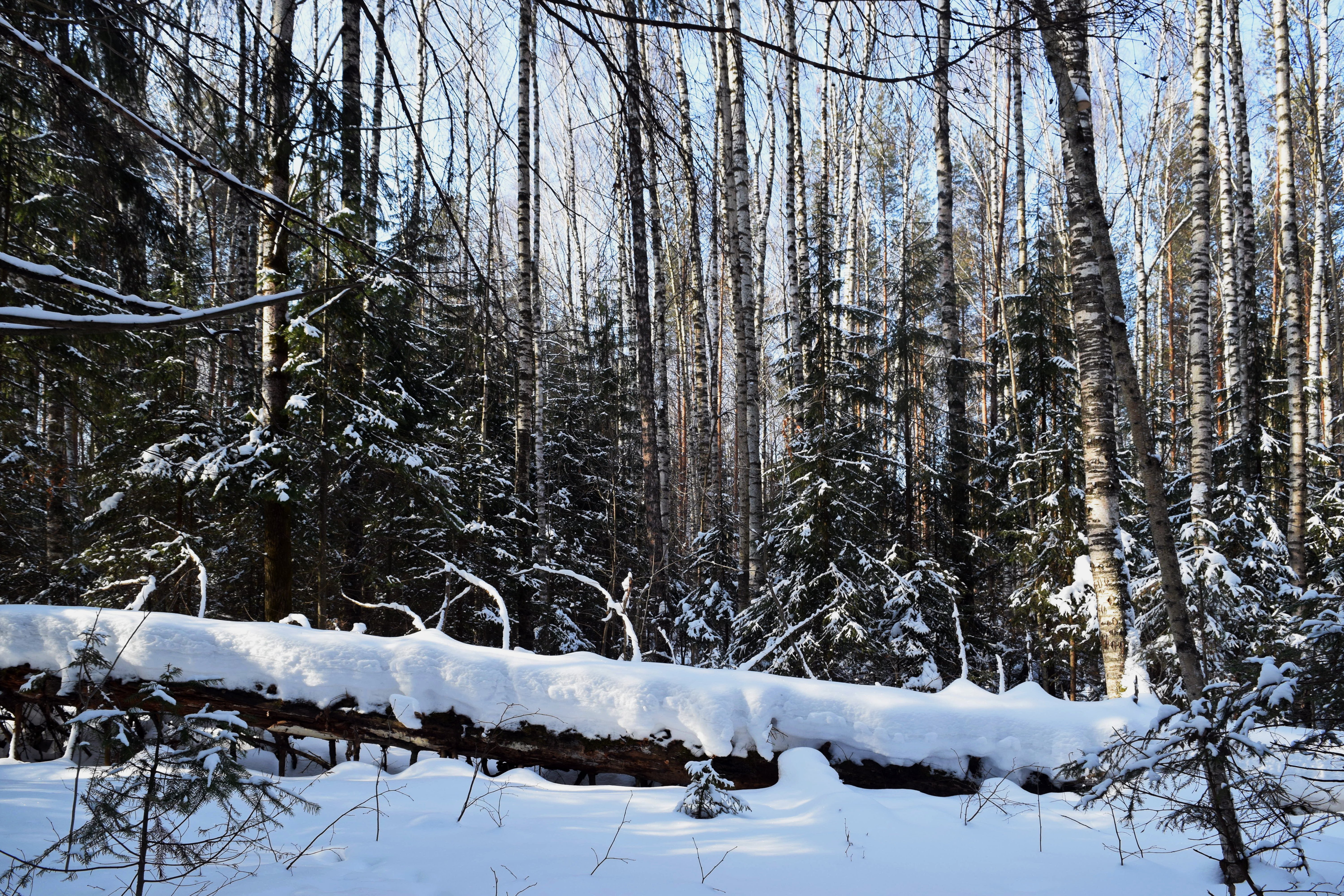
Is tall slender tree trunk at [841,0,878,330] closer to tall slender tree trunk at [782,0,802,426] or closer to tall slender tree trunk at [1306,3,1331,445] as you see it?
tall slender tree trunk at [782,0,802,426]

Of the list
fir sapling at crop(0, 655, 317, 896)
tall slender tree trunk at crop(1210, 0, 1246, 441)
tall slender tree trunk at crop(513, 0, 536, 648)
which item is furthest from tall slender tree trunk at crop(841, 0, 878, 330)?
fir sapling at crop(0, 655, 317, 896)

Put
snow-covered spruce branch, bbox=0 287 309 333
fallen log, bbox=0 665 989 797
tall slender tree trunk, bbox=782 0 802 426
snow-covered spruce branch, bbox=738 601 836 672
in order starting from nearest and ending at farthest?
snow-covered spruce branch, bbox=0 287 309 333 → fallen log, bbox=0 665 989 797 → snow-covered spruce branch, bbox=738 601 836 672 → tall slender tree trunk, bbox=782 0 802 426

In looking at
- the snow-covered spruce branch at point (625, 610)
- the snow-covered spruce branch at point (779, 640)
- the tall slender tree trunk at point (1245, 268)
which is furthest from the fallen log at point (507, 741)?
the tall slender tree trunk at point (1245, 268)

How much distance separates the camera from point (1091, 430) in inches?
185

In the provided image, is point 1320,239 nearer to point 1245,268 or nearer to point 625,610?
point 1245,268

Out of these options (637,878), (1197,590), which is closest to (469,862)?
(637,878)

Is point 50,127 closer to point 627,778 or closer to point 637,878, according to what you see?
point 637,878

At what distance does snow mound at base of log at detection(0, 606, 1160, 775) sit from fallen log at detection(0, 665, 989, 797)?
40 mm

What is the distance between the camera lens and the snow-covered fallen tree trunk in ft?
12.5

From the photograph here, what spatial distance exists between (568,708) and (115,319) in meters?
3.29

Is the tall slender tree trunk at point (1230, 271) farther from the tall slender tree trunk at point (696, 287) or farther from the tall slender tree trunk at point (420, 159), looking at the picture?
the tall slender tree trunk at point (420, 159)

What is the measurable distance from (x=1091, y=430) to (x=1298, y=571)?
506 cm

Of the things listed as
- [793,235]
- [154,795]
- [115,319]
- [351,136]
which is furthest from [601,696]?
[793,235]

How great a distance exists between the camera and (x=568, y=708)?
12.7 ft
